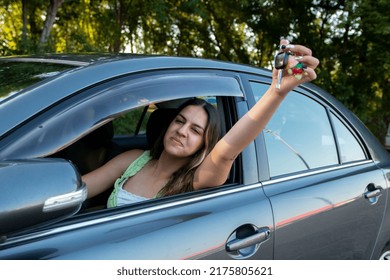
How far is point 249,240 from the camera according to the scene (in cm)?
170

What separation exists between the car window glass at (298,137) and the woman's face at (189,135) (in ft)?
0.96

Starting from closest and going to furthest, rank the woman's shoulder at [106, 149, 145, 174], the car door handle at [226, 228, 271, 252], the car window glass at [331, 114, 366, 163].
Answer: the car door handle at [226, 228, 271, 252] < the woman's shoulder at [106, 149, 145, 174] < the car window glass at [331, 114, 366, 163]

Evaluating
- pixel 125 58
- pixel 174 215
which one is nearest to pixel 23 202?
pixel 174 215

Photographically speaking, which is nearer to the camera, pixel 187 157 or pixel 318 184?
pixel 187 157

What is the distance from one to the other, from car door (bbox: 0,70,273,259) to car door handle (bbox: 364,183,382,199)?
780mm

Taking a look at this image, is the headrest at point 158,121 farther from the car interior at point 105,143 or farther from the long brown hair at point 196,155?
the long brown hair at point 196,155

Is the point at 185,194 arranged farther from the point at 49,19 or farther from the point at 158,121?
the point at 49,19

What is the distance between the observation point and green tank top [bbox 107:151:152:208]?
1.89 metres

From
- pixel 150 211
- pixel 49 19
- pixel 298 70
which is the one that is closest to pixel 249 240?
pixel 150 211

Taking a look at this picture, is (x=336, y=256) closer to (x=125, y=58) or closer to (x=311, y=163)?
(x=311, y=163)

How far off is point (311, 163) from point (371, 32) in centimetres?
872

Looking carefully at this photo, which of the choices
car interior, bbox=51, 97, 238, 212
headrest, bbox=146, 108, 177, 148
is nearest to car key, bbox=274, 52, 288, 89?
car interior, bbox=51, 97, 238, 212

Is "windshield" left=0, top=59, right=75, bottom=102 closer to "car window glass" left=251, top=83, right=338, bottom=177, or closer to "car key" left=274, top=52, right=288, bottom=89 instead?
"car key" left=274, top=52, right=288, bottom=89

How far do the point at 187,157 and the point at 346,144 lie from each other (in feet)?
3.34
